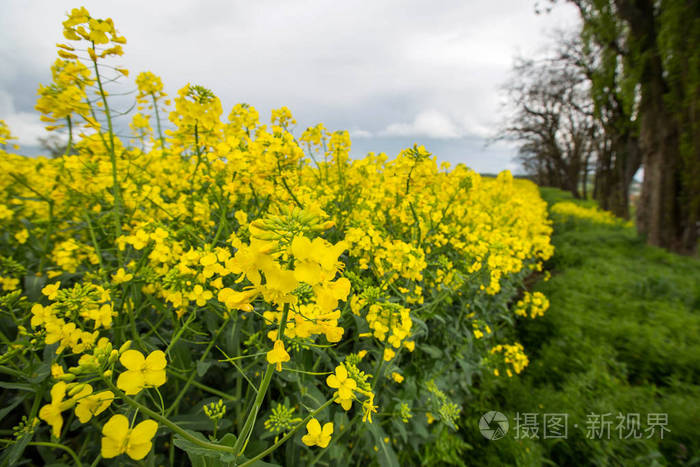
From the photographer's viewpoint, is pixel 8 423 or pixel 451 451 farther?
pixel 451 451

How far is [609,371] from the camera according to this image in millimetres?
2789

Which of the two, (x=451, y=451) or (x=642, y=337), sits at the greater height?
(x=642, y=337)

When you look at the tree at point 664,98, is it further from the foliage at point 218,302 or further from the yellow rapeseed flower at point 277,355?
the yellow rapeseed flower at point 277,355

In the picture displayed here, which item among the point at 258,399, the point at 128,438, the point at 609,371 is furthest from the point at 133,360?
the point at 609,371

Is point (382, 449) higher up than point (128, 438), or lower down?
lower down

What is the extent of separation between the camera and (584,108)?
58.1ft

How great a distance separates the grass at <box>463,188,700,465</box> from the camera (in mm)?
2059

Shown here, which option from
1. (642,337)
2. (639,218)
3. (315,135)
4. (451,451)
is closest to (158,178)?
(315,135)

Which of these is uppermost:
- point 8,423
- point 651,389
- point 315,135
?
point 315,135

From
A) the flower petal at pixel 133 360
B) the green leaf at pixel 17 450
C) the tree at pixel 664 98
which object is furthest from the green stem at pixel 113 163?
the tree at pixel 664 98

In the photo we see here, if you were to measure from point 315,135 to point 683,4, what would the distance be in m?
7.63

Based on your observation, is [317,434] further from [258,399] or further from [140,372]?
[140,372]

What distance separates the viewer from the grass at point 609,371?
206 centimetres

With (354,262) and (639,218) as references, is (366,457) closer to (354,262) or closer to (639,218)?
(354,262)
